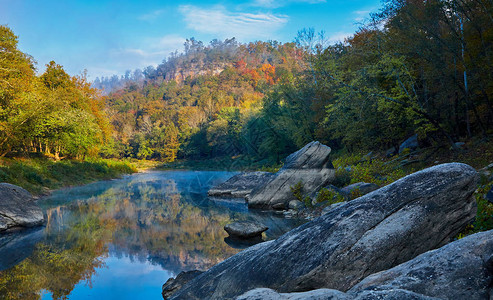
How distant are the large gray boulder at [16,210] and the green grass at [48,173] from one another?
19.6ft

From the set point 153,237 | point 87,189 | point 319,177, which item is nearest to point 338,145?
point 319,177

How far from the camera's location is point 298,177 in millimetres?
15031

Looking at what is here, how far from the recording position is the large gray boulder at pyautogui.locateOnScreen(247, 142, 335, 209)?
15.0 meters

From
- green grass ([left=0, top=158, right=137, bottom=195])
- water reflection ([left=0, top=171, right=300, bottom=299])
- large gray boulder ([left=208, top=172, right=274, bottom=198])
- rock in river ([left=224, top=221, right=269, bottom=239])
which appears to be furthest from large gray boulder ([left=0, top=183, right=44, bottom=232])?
large gray boulder ([left=208, top=172, right=274, bottom=198])

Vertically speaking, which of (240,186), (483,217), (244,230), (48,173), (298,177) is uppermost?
(48,173)

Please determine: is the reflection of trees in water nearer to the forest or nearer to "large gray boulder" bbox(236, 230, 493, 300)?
"large gray boulder" bbox(236, 230, 493, 300)

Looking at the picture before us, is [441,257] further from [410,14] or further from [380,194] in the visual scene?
[410,14]

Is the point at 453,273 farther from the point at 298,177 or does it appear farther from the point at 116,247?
the point at 298,177

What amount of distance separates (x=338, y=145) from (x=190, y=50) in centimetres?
14955

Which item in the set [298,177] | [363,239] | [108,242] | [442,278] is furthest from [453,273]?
[298,177]

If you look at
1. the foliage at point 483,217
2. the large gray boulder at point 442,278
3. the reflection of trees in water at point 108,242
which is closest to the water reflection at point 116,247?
the reflection of trees in water at point 108,242

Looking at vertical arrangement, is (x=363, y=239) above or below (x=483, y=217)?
above

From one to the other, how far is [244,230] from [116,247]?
404 centimetres

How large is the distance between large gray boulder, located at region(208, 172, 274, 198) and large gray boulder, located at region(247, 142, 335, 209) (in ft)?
15.5
